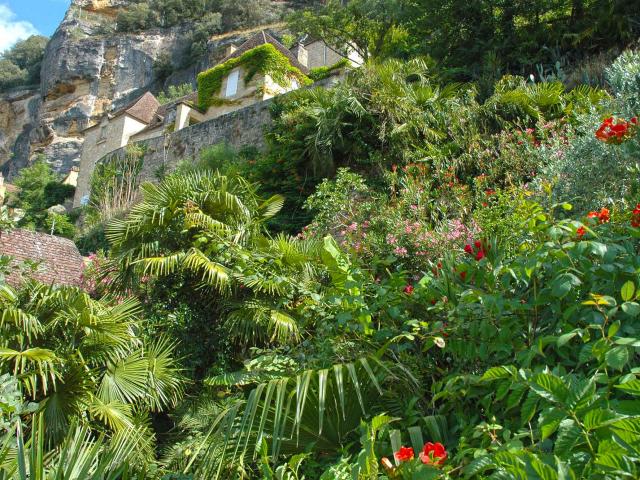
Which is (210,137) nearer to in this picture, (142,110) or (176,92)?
(142,110)

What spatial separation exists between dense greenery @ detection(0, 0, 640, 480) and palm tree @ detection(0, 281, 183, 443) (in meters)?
0.02

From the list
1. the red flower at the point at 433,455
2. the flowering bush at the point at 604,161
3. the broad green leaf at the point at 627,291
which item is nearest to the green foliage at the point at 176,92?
the flowering bush at the point at 604,161

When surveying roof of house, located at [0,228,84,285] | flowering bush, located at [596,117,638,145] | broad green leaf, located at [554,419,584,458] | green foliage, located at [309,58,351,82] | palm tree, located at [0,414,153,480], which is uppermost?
green foliage, located at [309,58,351,82]

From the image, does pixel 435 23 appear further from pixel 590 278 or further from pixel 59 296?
pixel 590 278

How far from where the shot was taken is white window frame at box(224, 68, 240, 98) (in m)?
22.5

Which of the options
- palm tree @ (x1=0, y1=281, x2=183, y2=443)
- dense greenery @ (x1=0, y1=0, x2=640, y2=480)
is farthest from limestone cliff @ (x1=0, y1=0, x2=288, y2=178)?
palm tree @ (x1=0, y1=281, x2=183, y2=443)

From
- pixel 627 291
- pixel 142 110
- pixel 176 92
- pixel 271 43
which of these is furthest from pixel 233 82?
pixel 627 291

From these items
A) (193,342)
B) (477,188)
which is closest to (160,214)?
(193,342)

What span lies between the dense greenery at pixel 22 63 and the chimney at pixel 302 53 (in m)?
28.8

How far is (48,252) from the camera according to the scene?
12.0 metres

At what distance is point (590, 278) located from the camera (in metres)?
3.11

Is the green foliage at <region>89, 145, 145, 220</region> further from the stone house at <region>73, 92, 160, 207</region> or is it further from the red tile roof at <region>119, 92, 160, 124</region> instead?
the red tile roof at <region>119, 92, 160, 124</region>

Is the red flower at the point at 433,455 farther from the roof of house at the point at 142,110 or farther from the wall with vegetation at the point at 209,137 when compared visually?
the roof of house at the point at 142,110

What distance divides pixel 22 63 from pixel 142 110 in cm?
2847
